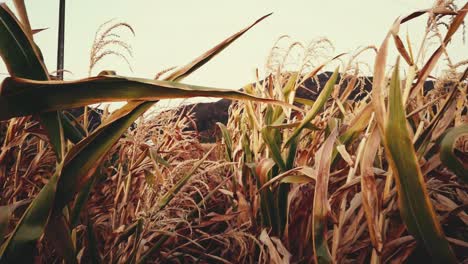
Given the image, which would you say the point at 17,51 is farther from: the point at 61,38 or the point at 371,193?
the point at 61,38

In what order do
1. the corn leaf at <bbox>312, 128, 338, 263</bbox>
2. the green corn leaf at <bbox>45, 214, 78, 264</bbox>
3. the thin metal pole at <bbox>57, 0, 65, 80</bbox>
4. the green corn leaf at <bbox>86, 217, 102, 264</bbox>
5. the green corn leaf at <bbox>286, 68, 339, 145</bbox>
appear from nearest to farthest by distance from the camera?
1. the green corn leaf at <bbox>45, 214, 78, 264</bbox>
2. the corn leaf at <bbox>312, 128, 338, 263</bbox>
3. the green corn leaf at <bbox>86, 217, 102, 264</bbox>
4. the green corn leaf at <bbox>286, 68, 339, 145</bbox>
5. the thin metal pole at <bbox>57, 0, 65, 80</bbox>

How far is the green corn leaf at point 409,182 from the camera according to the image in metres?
0.49

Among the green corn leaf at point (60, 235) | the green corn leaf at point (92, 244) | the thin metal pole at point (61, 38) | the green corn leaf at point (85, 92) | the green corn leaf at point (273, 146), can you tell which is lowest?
the green corn leaf at point (92, 244)

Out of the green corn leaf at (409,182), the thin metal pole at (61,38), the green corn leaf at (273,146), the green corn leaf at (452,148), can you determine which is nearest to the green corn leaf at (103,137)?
the green corn leaf at (409,182)

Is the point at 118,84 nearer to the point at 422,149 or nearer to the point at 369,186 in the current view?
the point at 369,186

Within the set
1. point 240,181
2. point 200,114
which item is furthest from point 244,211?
point 200,114

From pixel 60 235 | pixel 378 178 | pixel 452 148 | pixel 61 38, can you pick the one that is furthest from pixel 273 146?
pixel 61 38

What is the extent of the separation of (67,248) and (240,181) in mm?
647

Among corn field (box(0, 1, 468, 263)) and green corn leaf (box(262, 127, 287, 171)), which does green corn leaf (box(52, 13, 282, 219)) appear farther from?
green corn leaf (box(262, 127, 287, 171))

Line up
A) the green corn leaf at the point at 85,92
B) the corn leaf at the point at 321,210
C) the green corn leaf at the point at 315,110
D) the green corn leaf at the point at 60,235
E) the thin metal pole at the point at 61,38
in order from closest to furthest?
the green corn leaf at the point at 85,92
the green corn leaf at the point at 60,235
the corn leaf at the point at 321,210
the green corn leaf at the point at 315,110
the thin metal pole at the point at 61,38

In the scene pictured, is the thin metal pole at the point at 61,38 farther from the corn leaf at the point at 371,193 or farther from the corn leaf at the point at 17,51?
the corn leaf at the point at 371,193

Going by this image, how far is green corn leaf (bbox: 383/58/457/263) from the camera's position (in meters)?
0.49

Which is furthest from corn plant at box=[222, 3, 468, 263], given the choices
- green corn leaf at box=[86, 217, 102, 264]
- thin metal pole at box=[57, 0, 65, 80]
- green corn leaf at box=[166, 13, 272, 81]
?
thin metal pole at box=[57, 0, 65, 80]

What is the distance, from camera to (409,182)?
1.64ft
